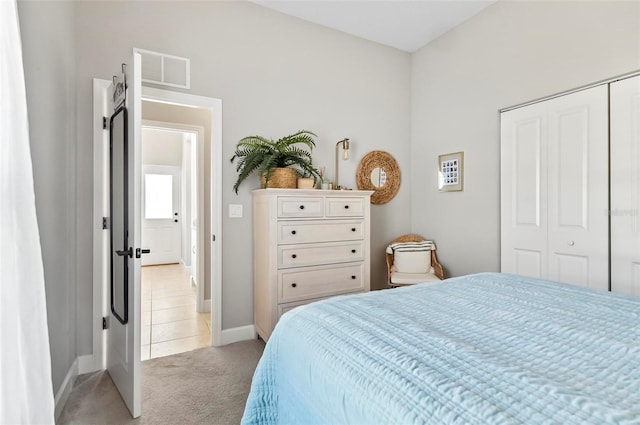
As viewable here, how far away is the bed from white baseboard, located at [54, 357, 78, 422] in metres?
1.39

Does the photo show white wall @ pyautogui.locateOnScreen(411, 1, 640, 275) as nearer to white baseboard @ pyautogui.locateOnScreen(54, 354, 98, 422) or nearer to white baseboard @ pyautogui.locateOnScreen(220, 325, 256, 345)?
white baseboard @ pyautogui.locateOnScreen(220, 325, 256, 345)

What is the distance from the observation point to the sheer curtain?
929 millimetres

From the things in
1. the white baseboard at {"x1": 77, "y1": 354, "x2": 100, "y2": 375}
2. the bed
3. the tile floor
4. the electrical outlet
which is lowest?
the tile floor

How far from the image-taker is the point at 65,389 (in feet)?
6.46

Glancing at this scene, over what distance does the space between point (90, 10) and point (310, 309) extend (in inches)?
107

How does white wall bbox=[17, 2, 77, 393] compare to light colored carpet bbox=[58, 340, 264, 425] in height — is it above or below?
above

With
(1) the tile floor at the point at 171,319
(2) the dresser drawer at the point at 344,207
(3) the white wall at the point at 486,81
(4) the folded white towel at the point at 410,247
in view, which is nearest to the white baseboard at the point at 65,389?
(1) the tile floor at the point at 171,319

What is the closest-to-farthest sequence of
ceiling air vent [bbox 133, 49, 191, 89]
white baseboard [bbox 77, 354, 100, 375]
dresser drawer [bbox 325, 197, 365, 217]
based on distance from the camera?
white baseboard [bbox 77, 354, 100, 375] → ceiling air vent [bbox 133, 49, 191, 89] → dresser drawer [bbox 325, 197, 365, 217]

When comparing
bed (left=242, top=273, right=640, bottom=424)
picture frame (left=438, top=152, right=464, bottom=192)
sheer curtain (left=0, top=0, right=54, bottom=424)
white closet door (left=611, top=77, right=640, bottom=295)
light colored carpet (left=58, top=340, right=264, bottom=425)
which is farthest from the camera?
picture frame (left=438, top=152, right=464, bottom=192)

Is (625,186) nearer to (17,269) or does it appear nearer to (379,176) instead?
(379,176)

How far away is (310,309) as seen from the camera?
4.19ft

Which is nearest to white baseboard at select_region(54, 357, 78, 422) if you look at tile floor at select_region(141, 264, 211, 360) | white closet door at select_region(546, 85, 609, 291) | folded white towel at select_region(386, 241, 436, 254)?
tile floor at select_region(141, 264, 211, 360)

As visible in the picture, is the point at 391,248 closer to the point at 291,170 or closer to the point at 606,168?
the point at 291,170

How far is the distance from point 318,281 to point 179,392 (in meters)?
1.27
